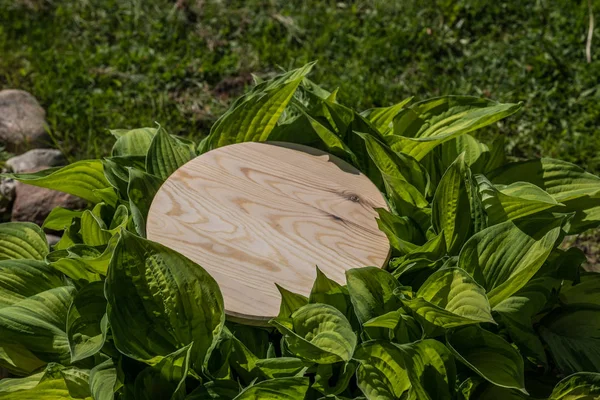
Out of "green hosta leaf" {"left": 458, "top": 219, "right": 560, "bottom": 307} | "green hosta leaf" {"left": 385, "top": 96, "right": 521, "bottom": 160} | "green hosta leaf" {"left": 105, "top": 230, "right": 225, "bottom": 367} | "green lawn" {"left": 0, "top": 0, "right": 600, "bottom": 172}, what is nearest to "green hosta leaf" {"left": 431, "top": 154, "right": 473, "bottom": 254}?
"green hosta leaf" {"left": 458, "top": 219, "right": 560, "bottom": 307}

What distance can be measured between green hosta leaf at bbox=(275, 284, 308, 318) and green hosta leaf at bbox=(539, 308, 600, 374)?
782 millimetres

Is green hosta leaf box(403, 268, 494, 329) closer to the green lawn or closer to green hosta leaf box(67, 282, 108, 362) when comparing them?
green hosta leaf box(67, 282, 108, 362)

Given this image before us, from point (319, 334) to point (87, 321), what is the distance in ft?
2.18

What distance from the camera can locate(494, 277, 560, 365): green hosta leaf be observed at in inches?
76.8

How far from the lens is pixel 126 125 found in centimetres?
400

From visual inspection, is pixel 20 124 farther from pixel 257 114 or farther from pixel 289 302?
pixel 289 302

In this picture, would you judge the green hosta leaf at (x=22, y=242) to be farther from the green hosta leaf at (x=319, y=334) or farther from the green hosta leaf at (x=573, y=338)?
the green hosta leaf at (x=573, y=338)

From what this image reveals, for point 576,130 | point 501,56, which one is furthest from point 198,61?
point 576,130

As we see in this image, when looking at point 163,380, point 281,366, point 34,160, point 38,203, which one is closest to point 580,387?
point 281,366

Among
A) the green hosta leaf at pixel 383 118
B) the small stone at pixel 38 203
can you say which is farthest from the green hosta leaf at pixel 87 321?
the small stone at pixel 38 203

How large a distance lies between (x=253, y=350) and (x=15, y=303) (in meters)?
0.74

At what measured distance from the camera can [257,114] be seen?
245 cm

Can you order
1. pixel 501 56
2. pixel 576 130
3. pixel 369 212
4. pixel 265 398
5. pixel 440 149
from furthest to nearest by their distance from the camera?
1. pixel 501 56
2. pixel 576 130
3. pixel 440 149
4. pixel 369 212
5. pixel 265 398

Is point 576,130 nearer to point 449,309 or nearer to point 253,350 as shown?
point 449,309
